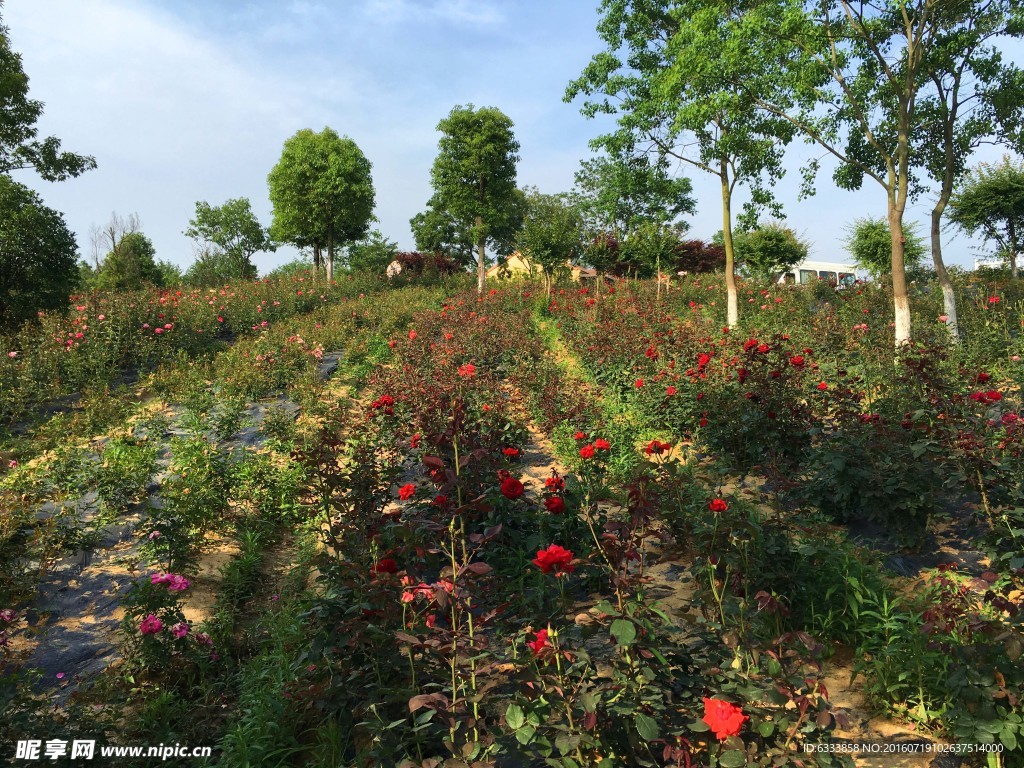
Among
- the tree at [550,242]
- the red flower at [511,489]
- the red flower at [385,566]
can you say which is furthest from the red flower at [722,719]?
the tree at [550,242]

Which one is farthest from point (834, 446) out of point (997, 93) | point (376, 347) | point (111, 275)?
point (111, 275)

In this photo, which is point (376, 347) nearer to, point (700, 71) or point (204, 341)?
point (204, 341)

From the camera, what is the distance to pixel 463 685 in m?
2.02

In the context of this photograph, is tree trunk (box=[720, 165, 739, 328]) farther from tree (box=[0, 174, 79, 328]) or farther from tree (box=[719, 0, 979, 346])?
tree (box=[0, 174, 79, 328])

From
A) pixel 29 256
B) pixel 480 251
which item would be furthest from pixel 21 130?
pixel 480 251

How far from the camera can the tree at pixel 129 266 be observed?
27.2 meters

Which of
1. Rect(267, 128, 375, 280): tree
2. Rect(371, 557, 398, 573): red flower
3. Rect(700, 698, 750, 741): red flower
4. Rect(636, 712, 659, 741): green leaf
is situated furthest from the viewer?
Rect(267, 128, 375, 280): tree

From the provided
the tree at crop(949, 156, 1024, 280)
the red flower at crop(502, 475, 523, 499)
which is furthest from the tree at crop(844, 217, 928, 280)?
the red flower at crop(502, 475, 523, 499)

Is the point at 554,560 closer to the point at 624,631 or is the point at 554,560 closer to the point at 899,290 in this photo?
the point at 624,631

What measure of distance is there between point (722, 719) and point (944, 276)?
10951 millimetres

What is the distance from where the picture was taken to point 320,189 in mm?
22969

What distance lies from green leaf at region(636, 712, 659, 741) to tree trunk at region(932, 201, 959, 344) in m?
9.32

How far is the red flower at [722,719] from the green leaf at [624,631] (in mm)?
280

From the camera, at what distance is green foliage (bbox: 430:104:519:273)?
23.6 metres
